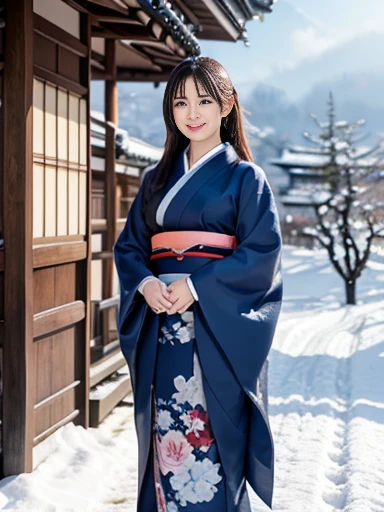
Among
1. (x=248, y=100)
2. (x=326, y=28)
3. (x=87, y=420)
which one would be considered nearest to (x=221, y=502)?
(x=87, y=420)

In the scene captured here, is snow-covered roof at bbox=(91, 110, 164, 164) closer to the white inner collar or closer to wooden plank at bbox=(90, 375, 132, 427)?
wooden plank at bbox=(90, 375, 132, 427)

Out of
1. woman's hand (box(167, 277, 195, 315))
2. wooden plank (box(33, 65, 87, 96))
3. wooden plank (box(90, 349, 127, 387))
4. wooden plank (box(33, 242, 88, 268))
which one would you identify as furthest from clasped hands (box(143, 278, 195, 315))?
wooden plank (box(90, 349, 127, 387))

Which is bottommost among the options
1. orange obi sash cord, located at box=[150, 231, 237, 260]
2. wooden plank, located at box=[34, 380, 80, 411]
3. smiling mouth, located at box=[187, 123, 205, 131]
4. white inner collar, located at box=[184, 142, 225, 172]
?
wooden plank, located at box=[34, 380, 80, 411]

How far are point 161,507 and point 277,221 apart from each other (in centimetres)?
126

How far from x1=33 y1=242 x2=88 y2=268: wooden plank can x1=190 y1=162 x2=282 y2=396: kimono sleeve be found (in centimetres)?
179

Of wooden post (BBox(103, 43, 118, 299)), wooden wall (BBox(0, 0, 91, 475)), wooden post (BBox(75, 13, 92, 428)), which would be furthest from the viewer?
wooden post (BBox(103, 43, 118, 299))

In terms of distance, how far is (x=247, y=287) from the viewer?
2816 mm

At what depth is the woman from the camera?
2803mm

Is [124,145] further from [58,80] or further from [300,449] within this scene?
[300,449]

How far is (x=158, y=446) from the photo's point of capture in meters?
2.93

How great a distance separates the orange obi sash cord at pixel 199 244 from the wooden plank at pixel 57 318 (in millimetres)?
1709

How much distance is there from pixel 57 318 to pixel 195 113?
7.31 ft

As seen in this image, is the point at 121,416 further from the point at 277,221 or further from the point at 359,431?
the point at 277,221

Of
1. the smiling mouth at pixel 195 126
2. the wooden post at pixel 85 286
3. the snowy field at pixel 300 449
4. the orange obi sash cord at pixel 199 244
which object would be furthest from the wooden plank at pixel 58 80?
the snowy field at pixel 300 449
